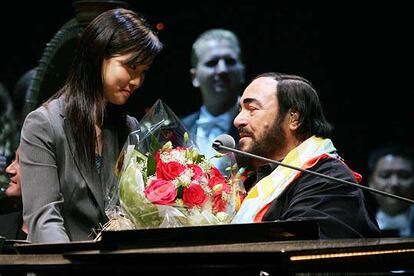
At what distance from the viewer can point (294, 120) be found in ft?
13.3

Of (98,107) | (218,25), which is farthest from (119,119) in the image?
(218,25)

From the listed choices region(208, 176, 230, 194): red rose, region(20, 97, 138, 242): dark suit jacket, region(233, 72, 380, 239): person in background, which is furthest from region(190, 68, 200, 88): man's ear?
region(208, 176, 230, 194): red rose

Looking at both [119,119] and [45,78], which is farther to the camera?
[45,78]

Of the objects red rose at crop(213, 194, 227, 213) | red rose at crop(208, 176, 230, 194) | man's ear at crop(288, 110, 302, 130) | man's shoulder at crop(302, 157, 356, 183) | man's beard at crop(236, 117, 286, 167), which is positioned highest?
man's ear at crop(288, 110, 302, 130)

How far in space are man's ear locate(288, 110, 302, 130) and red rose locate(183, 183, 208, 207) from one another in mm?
1015

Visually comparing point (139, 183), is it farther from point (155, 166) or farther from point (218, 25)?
point (218, 25)

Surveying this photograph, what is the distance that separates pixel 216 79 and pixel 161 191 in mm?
2838

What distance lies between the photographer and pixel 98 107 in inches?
138

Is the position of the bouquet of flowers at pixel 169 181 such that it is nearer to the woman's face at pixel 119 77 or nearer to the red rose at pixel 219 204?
the red rose at pixel 219 204

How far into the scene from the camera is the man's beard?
3984mm

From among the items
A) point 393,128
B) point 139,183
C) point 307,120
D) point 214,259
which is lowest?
point 214,259

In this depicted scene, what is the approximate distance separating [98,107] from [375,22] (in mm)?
3266

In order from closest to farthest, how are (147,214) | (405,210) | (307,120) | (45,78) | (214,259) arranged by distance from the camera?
(214,259) < (147,214) < (307,120) < (45,78) < (405,210)

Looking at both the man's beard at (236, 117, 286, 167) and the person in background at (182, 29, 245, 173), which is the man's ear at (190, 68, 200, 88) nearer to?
the person in background at (182, 29, 245, 173)
